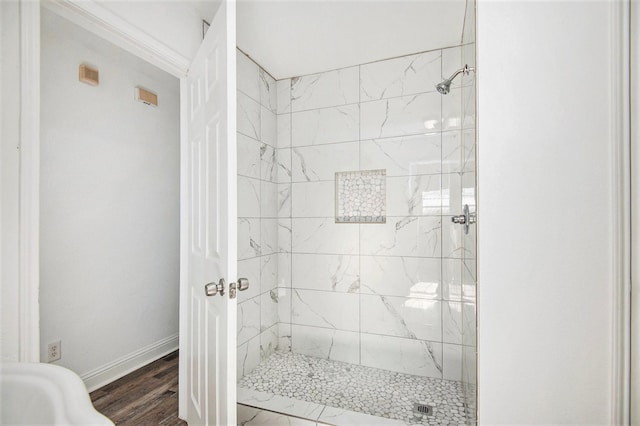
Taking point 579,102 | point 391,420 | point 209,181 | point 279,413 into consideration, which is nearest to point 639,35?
point 579,102

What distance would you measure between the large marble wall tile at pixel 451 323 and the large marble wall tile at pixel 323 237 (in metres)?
0.76

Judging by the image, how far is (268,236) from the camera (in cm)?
248

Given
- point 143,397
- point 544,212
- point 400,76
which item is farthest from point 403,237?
point 143,397

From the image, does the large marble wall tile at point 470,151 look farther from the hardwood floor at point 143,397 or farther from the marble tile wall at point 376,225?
the hardwood floor at point 143,397

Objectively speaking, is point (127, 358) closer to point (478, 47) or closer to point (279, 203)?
point (279, 203)

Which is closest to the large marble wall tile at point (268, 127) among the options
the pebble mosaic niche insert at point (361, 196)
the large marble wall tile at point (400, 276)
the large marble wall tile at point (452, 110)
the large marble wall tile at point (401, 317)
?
the pebble mosaic niche insert at point (361, 196)

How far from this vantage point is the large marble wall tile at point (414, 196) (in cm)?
219

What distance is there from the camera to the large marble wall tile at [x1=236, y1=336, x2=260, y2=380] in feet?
6.89

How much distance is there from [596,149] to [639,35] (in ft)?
0.92

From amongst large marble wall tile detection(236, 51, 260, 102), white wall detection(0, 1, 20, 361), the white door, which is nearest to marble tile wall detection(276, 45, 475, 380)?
large marble wall tile detection(236, 51, 260, 102)

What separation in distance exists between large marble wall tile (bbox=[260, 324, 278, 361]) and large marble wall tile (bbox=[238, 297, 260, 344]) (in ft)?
0.40

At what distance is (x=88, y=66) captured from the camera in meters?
2.04

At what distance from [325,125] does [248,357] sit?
1879 mm

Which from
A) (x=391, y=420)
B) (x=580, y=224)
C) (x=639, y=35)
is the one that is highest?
(x=639, y=35)
